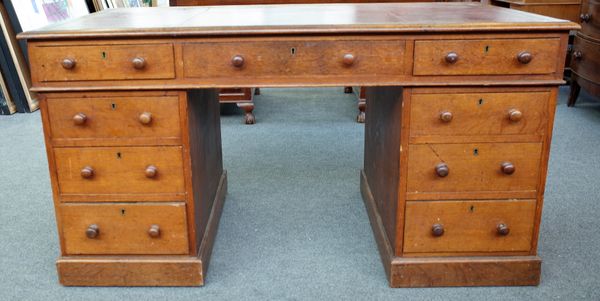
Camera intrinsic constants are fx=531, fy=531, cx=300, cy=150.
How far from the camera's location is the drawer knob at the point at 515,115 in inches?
64.6

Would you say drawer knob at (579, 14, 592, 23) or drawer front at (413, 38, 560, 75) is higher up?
drawer front at (413, 38, 560, 75)

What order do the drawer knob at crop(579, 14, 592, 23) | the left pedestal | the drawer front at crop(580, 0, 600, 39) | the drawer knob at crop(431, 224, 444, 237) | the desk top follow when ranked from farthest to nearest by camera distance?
the drawer knob at crop(579, 14, 592, 23) → the drawer front at crop(580, 0, 600, 39) → the drawer knob at crop(431, 224, 444, 237) → the left pedestal → the desk top

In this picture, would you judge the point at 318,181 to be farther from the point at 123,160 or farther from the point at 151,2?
the point at 151,2

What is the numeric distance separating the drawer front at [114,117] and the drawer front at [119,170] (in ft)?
0.17

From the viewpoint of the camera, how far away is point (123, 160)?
1725mm

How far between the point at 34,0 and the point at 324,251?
3.46 metres

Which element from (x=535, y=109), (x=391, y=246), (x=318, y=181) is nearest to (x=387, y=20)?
(x=535, y=109)

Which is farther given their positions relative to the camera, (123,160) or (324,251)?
(324,251)

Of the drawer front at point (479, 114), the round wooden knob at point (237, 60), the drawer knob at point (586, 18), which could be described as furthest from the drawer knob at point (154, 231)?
the drawer knob at point (586, 18)

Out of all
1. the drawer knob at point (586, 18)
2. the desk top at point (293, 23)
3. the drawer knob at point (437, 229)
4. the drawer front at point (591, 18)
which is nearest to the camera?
the desk top at point (293, 23)

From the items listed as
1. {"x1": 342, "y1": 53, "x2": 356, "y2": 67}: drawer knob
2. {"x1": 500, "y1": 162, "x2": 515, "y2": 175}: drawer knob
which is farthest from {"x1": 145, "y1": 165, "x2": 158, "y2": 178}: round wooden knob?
{"x1": 500, "y1": 162, "x2": 515, "y2": 175}: drawer knob

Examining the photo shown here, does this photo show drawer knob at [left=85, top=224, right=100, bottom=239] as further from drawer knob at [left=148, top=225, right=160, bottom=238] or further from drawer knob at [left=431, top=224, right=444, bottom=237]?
drawer knob at [left=431, top=224, right=444, bottom=237]

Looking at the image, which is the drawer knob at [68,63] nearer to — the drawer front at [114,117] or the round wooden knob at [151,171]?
the drawer front at [114,117]

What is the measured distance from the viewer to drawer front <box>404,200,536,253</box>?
1767 millimetres
